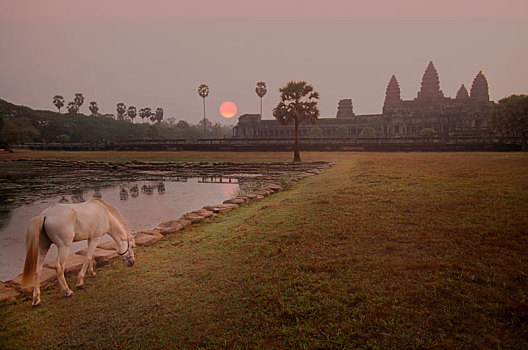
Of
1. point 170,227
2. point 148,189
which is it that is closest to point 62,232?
point 170,227

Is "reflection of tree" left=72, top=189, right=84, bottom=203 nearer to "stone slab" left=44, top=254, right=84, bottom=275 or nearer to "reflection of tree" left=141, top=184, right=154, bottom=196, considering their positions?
"reflection of tree" left=141, top=184, right=154, bottom=196

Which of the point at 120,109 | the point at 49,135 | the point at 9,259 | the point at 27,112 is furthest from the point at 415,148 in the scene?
the point at 120,109

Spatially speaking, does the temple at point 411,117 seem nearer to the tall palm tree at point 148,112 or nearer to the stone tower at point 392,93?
the stone tower at point 392,93

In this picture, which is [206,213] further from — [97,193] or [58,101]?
[58,101]

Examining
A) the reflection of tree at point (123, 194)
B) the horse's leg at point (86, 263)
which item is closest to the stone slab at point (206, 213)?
the horse's leg at point (86, 263)

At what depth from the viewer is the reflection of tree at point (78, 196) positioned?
35.0 feet

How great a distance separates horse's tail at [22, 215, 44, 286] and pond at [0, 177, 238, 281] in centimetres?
133

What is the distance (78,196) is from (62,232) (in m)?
8.89

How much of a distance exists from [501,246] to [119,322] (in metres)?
4.67

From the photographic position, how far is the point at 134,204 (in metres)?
10.0

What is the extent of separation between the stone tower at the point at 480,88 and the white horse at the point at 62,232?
10893 centimetres

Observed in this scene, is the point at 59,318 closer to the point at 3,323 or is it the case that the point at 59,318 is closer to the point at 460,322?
the point at 3,323

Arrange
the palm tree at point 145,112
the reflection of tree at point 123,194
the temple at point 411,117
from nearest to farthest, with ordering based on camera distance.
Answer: the reflection of tree at point 123,194
the temple at point 411,117
the palm tree at point 145,112

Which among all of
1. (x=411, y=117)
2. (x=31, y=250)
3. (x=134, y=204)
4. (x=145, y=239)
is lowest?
(x=134, y=204)
